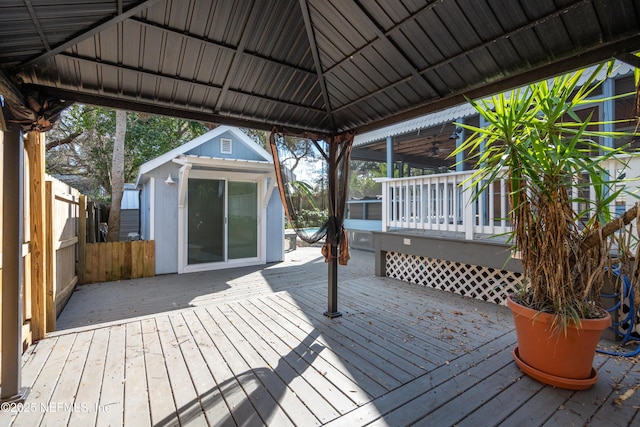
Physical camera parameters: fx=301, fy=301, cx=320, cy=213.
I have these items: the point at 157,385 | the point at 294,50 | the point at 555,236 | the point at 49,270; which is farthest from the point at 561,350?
the point at 49,270

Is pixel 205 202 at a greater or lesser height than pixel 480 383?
greater

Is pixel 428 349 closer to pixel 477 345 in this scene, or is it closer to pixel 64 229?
pixel 477 345

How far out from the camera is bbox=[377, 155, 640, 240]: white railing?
4113 mm

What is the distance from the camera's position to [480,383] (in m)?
2.38

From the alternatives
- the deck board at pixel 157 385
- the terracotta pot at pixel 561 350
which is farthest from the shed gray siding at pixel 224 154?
the terracotta pot at pixel 561 350

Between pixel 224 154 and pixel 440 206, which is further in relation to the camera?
pixel 224 154

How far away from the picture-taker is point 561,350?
7.57 feet

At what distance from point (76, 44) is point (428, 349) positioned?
12.6 feet

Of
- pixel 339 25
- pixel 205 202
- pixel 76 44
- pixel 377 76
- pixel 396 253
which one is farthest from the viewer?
pixel 205 202

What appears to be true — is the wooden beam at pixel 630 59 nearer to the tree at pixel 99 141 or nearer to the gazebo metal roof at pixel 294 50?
the gazebo metal roof at pixel 294 50

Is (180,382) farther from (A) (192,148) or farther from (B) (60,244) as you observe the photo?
(A) (192,148)

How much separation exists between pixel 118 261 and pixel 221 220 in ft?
7.04

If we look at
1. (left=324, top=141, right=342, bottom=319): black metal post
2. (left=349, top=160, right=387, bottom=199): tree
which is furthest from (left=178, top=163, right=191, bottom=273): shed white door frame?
(left=349, top=160, right=387, bottom=199): tree

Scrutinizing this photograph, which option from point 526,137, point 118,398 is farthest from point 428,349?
point 118,398
